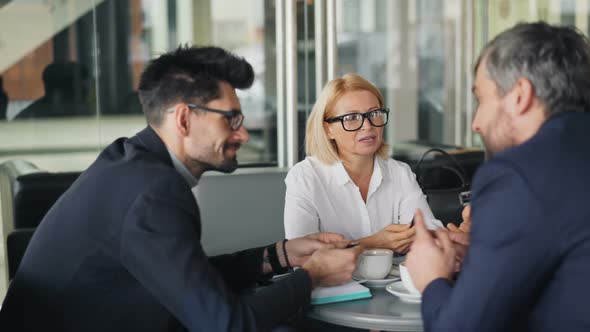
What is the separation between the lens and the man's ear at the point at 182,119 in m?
1.98

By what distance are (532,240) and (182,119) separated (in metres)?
0.98

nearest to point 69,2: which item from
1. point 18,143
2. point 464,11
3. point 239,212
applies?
point 18,143

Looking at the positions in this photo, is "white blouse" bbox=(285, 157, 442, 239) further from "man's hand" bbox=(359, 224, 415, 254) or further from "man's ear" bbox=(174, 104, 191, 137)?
"man's ear" bbox=(174, 104, 191, 137)

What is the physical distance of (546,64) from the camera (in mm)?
1593

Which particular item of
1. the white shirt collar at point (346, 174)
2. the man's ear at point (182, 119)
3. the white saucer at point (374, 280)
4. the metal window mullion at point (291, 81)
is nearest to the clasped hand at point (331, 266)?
the white saucer at point (374, 280)

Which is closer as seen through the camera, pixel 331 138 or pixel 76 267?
pixel 76 267

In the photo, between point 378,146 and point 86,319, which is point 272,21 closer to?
point 378,146

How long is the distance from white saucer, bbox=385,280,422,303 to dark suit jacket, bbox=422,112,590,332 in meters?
0.40

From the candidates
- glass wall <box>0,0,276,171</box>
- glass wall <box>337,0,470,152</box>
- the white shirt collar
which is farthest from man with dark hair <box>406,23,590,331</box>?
glass wall <box>337,0,470,152</box>

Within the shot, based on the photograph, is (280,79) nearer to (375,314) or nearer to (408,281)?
(408,281)

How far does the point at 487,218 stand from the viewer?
1459mm

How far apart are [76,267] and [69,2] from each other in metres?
3.11

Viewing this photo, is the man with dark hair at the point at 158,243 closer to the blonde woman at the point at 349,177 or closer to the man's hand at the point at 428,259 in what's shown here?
the man's hand at the point at 428,259

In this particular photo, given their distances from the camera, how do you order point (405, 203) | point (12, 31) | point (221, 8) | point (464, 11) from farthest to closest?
point (464, 11), point (221, 8), point (12, 31), point (405, 203)
